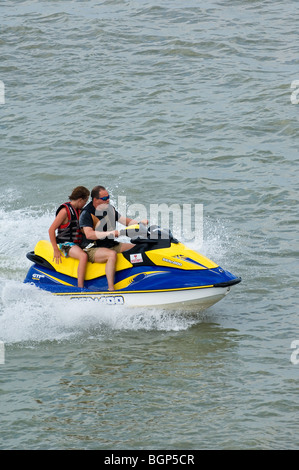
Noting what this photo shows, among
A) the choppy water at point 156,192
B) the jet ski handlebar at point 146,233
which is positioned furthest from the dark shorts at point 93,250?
the choppy water at point 156,192

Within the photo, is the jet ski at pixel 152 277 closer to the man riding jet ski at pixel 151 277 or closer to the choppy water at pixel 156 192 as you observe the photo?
the man riding jet ski at pixel 151 277

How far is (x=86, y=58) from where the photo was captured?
19.0 m

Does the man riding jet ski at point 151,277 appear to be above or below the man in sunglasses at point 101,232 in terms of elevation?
below

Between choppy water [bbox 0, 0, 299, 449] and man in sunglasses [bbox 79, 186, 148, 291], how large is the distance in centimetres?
61

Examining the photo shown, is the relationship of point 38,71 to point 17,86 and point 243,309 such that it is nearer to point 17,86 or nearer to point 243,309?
point 17,86

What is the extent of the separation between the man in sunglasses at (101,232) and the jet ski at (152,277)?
13cm

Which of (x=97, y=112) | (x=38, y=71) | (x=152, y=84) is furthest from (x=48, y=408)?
(x=38, y=71)

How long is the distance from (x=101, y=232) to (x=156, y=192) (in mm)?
4745

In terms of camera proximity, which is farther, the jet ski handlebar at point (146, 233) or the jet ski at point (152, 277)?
the jet ski handlebar at point (146, 233)

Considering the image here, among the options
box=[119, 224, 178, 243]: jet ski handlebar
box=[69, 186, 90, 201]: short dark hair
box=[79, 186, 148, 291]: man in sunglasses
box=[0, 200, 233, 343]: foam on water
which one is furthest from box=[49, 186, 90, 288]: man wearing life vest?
box=[119, 224, 178, 243]: jet ski handlebar

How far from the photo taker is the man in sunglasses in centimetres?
878

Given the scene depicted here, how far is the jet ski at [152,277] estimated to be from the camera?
859 cm

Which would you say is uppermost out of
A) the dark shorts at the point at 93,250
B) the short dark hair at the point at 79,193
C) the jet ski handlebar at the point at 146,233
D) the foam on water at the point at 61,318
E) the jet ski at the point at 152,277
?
the short dark hair at the point at 79,193

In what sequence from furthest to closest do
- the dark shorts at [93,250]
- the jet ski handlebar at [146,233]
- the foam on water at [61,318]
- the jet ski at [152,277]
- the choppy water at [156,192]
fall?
the dark shorts at [93,250] < the jet ski handlebar at [146,233] < the foam on water at [61,318] < the jet ski at [152,277] < the choppy water at [156,192]
